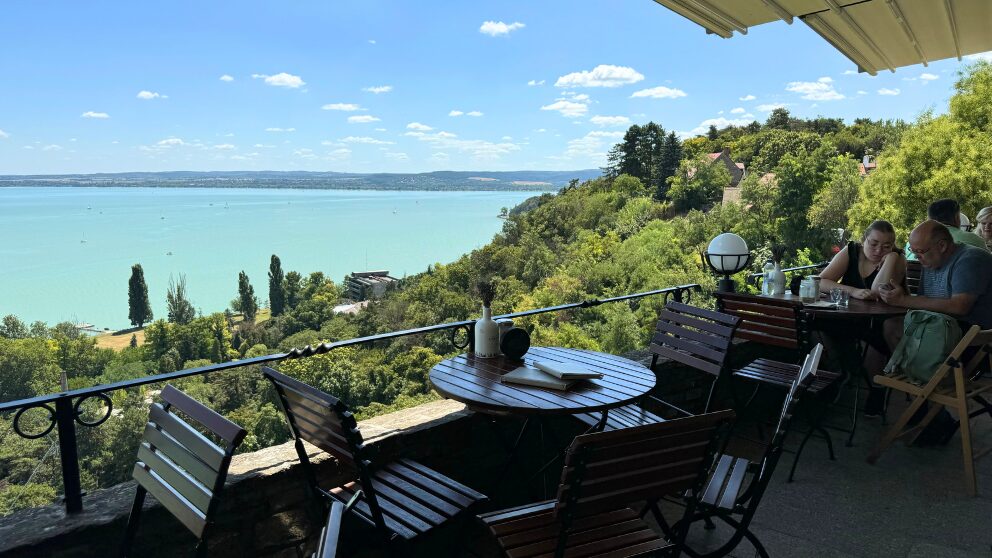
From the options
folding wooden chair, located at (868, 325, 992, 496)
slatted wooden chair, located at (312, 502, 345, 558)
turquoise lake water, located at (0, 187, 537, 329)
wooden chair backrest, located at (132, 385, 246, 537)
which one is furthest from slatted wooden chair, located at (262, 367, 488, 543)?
turquoise lake water, located at (0, 187, 537, 329)

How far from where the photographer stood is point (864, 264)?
3.99 m

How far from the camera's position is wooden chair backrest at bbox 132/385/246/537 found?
4.29 ft

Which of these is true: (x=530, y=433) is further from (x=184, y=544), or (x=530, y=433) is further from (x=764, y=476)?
(x=184, y=544)

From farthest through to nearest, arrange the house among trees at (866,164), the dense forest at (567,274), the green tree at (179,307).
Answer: the green tree at (179,307)
the house among trees at (866,164)
the dense forest at (567,274)

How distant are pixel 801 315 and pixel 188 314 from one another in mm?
63879

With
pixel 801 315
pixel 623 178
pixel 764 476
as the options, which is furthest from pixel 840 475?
pixel 623 178

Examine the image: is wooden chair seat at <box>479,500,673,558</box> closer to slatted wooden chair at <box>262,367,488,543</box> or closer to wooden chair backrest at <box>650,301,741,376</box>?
slatted wooden chair at <box>262,367,488,543</box>

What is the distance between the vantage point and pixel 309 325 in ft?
142

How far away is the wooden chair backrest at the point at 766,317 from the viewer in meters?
3.36

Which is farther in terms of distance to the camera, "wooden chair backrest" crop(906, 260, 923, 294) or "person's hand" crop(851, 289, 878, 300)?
"wooden chair backrest" crop(906, 260, 923, 294)

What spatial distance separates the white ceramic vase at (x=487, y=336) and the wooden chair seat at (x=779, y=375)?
145 centimetres

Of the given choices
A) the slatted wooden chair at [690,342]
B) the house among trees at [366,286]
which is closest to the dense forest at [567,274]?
the house among trees at [366,286]

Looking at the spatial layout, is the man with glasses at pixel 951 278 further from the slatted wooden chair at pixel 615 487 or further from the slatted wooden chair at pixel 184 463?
the slatted wooden chair at pixel 184 463

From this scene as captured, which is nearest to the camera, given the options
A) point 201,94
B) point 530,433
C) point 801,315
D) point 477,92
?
point 530,433
